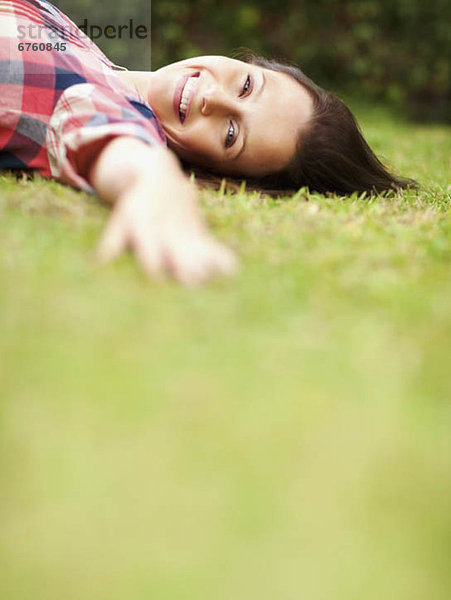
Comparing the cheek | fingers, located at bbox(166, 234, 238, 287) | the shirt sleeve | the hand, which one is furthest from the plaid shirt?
fingers, located at bbox(166, 234, 238, 287)

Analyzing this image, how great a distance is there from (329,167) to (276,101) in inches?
11.9

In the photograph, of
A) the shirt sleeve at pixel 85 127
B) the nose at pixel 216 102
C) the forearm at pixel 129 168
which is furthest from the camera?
the nose at pixel 216 102

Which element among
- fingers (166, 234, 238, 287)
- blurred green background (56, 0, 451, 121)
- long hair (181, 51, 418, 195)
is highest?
fingers (166, 234, 238, 287)

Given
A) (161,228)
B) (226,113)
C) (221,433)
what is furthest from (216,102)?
(221,433)

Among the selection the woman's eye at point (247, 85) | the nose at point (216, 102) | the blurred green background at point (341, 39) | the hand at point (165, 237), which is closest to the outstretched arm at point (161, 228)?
the hand at point (165, 237)

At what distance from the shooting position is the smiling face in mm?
2020

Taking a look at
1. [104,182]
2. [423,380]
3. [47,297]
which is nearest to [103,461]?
[47,297]

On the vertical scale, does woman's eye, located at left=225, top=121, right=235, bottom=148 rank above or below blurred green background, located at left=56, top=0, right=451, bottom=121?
above

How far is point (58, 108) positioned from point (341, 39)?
706 centimetres

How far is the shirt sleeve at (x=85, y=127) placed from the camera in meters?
1.52

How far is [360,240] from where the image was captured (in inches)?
59.6

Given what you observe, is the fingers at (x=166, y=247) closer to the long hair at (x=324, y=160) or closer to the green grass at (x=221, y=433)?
the green grass at (x=221, y=433)

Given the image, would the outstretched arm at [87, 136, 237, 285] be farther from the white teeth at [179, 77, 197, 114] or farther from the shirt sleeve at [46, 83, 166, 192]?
the white teeth at [179, 77, 197, 114]

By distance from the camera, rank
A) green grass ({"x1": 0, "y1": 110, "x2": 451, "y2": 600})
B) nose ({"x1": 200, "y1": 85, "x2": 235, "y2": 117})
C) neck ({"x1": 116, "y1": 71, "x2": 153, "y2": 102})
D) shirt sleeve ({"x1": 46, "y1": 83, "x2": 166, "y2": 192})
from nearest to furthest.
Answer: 1. green grass ({"x1": 0, "y1": 110, "x2": 451, "y2": 600})
2. shirt sleeve ({"x1": 46, "y1": 83, "x2": 166, "y2": 192})
3. nose ({"x1": 200, "y1": 85, "x2": 235, "y2": 117})
4. neck ({"x1": 116, "y1": 71, "x2": 153, "y2": 102})
